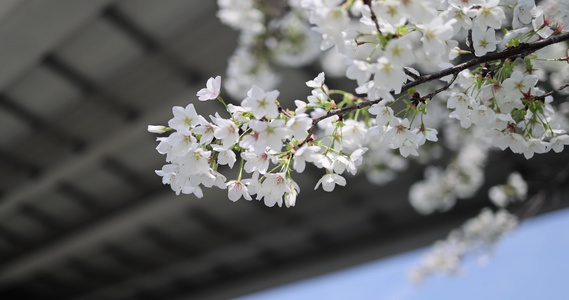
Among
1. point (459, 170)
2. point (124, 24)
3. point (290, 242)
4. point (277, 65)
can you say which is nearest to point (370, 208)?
point (290, 242)

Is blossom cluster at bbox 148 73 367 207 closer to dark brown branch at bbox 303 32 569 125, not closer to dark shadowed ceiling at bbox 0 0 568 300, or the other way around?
dark brown branch at bbox 303 32 569 125

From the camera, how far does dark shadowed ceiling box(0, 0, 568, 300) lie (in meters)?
4.46

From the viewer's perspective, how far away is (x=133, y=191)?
21.8 feet

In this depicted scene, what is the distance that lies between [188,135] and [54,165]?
560 cm

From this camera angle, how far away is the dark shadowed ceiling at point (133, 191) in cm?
446

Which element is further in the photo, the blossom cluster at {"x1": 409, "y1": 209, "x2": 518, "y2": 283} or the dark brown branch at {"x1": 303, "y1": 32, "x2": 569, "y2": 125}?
the blossom cluster at {"x1": 409, "y1": 209, "x2": 518, "y2": 283}

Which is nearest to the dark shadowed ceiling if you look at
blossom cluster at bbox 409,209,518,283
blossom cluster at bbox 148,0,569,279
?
blossom cluster at bbox 409,209,518,283

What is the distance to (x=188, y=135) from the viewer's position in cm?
99

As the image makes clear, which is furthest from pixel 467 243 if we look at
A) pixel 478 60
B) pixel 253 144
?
pixel 253 144

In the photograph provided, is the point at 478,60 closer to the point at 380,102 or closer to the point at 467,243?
the point at 380,102

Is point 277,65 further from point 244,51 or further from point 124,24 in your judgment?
point 124,24

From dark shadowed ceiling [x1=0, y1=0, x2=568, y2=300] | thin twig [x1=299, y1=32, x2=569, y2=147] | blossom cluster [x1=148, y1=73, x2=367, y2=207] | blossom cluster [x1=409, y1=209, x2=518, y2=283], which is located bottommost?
blossom cluster [x1=148, y1=73, x2=367, y2=207]

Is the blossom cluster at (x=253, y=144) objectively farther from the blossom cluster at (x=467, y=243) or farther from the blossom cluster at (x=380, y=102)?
the blossom cluster at (x=467, y=243)

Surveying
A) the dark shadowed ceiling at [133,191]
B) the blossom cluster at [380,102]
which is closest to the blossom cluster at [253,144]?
the blossom cluster at [380,102]
